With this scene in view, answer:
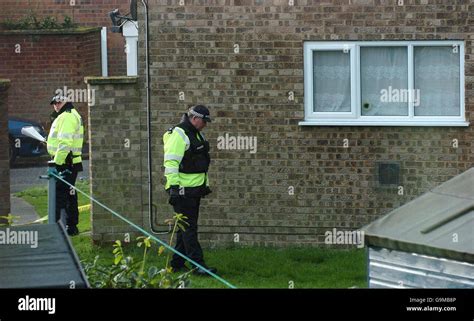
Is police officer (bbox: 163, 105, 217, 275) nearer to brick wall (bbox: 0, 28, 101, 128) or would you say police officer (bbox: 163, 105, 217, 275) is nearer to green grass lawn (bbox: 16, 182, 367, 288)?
green grass lawn (bbox: 16, 182, 367, 288)

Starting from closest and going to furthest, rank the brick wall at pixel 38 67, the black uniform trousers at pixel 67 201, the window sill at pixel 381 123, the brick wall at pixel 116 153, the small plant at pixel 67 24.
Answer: the window sill at pixel 381 123 < the brick wall at pixel 116 153 < the black uniform trousers at pixel 67 201 < the brick wall at pixel 38 67 < the small plant at pixel 67 24

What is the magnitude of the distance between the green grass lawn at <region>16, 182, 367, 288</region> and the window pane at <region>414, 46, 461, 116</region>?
182cm

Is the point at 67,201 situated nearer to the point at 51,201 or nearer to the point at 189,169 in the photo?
the point at 189,169

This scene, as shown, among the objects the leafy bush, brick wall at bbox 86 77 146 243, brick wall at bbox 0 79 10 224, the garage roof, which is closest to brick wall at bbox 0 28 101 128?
the leafy bush

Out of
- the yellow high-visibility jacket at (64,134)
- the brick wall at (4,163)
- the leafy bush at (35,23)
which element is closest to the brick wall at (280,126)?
the yellow high-visibility jacket at (64,134)

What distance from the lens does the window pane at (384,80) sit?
15.0 metres

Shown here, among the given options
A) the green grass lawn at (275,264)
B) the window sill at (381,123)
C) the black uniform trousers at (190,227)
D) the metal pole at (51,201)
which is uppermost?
the window sill at (381,123)

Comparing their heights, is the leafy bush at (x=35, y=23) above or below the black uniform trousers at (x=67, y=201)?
above

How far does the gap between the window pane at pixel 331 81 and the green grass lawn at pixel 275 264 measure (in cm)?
162

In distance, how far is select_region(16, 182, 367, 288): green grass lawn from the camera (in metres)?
13.3

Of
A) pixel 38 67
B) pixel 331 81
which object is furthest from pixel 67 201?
pixel 38 67

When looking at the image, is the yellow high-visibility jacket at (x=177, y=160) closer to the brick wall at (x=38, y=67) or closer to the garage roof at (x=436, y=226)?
the garage roof at (x=436, y=226)
